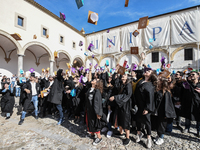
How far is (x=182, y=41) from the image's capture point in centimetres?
1505

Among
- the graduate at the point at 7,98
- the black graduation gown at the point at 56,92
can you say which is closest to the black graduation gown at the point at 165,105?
the black graduation gown at the point at 56,92

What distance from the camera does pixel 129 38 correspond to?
1836 cm

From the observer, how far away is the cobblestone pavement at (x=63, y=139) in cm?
280

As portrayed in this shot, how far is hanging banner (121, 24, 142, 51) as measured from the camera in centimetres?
1788

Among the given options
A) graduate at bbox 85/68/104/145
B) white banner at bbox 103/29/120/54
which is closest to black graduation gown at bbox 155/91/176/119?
graduate at bbox 85/68/104/145

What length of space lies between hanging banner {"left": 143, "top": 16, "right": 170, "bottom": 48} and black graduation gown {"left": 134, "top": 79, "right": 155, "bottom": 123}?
1587 centimetres

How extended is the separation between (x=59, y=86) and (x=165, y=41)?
16861 millimetres

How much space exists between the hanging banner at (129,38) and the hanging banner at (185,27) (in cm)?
464

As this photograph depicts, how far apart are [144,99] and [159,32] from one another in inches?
665

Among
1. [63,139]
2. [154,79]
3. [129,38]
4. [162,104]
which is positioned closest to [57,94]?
[63,139]

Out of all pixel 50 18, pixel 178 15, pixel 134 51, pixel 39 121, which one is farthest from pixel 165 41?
pixel 39 121

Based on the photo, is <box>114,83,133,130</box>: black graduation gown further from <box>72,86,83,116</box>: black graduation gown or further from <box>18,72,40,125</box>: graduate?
<box>18,72,40,125</box>: graduate

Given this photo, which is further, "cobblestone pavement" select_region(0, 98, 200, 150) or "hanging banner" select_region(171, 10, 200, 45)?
"hanging banner" select_region(171, 10, 200, 45)

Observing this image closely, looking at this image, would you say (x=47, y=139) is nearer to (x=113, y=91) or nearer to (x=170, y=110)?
(x=113, y=91)
